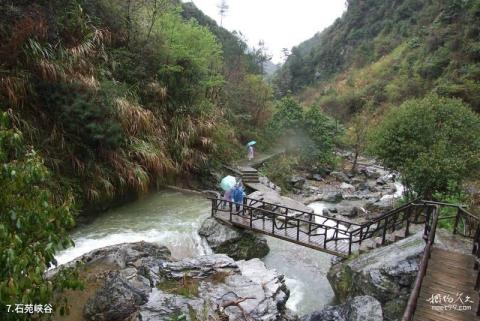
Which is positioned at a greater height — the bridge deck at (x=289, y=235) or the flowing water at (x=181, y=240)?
the bridge deck at (x=289, y=235)

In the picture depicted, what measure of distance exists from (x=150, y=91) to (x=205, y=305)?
10.3m

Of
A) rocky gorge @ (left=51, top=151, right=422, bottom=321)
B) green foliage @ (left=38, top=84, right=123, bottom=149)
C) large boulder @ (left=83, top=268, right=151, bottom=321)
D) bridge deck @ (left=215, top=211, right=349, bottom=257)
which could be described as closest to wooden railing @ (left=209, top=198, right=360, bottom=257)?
bridge deck @ (left=215, top=211, right=349, bottom=257)

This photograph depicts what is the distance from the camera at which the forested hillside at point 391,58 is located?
94.7 ft

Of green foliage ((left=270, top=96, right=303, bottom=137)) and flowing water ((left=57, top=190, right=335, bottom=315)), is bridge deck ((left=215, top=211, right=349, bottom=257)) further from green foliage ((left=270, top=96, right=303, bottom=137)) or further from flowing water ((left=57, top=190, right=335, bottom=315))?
green foliage ((left=270, top=96, right=303, bottom=137))

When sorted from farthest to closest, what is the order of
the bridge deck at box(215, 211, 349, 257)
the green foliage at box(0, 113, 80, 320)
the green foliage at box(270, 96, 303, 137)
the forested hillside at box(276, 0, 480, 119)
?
the forested hillside at box(276, 0, 480, 119), the green foliage at box(270, 96, 303, 137), the bridge deck at box(215, 211, 349, 257), the green foliage at box(0, 113, 80, 320)

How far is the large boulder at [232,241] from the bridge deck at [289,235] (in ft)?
0.86

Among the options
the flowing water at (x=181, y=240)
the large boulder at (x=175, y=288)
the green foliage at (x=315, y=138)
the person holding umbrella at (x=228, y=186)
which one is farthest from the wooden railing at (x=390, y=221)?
the green foliage at (x=315, y=138)

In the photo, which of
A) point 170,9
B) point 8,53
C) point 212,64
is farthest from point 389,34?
point 8,53

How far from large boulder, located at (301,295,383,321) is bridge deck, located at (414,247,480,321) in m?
0.78

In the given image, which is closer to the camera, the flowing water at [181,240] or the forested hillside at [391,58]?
the flowing water at [181,240]

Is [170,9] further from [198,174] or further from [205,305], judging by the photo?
[205,305]

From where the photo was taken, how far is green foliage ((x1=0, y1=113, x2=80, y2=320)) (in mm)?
2623

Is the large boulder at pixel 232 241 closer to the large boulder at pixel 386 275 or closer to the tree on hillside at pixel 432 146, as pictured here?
the large boulder at pixel 386 275

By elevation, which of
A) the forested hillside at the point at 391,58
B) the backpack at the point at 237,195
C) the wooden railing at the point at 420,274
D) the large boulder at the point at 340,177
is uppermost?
the forested hillside at the point at 391,58
